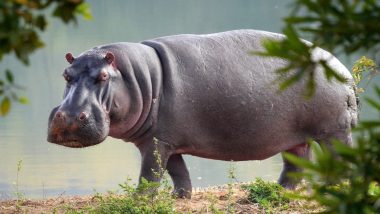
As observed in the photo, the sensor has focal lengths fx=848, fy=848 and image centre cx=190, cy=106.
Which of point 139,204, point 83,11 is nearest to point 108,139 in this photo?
point 139,204

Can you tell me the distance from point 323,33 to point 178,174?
431cm

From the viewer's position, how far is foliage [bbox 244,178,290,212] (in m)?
5.19

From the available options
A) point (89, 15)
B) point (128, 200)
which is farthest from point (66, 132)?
point (89, 15)

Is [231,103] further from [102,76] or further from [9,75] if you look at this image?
[9,75]

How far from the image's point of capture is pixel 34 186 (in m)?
9.16

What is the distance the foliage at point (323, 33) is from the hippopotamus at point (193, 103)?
3370 millimetres

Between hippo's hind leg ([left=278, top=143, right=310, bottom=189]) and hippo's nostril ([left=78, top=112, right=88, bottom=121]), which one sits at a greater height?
hippo's nostril ([left=78, top=112, right=88, bottom=121])

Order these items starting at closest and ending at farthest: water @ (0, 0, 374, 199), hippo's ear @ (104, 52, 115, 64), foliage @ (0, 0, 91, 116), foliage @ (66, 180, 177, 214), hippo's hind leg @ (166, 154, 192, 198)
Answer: foliage @ (0, 0, 91, 116) → foliage @ (66, 180, 177, 214) → hippo's ear @ (104, 52, 115, 64) → hippo's hind leg @ (166, 154, 192, 198) → water @ (0, 0, 374, 199)

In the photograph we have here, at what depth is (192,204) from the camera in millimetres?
5316

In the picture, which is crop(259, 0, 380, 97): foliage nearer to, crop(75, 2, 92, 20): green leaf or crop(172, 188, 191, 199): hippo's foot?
crop(75, 2, 92, 20): green leaf

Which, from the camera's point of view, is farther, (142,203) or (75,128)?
(75,128)

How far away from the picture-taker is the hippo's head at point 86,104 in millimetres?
4750

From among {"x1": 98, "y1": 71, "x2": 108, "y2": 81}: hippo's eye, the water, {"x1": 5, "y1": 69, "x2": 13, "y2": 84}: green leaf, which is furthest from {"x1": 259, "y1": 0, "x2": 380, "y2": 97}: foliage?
{"x1": 98, "y1": 71, "x2": 108, "y2": 81}: hippo's eye

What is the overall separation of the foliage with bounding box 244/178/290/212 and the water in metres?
1.21
